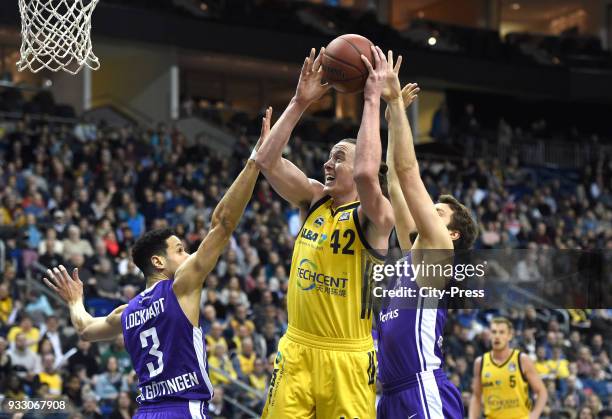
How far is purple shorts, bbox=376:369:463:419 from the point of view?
17.7 ft

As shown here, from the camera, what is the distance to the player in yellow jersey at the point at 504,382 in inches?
379

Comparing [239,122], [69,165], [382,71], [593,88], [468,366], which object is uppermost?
[593,88]

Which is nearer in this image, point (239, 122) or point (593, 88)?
point (239, 122)

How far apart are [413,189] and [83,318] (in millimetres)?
2173

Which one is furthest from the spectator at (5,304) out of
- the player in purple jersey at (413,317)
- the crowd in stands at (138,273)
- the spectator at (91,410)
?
the player in purple jersey at (413,317)

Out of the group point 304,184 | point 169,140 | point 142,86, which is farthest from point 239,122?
point 304,184

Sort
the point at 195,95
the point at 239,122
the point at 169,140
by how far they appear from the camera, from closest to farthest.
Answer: the point at 169,140 → the point at 239,122 → the point at 195,95

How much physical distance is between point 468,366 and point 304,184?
27.1 ft

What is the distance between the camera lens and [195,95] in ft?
84.2

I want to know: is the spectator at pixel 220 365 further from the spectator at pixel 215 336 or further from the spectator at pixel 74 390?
the spectator at pixel 74 390

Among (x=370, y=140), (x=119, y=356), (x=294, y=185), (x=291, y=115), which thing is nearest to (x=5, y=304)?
(x=119, y=356)

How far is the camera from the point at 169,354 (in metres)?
5.33

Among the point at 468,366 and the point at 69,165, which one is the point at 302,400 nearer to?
the point at 468,366

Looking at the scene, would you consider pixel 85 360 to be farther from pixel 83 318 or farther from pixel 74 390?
pixel 83 318
